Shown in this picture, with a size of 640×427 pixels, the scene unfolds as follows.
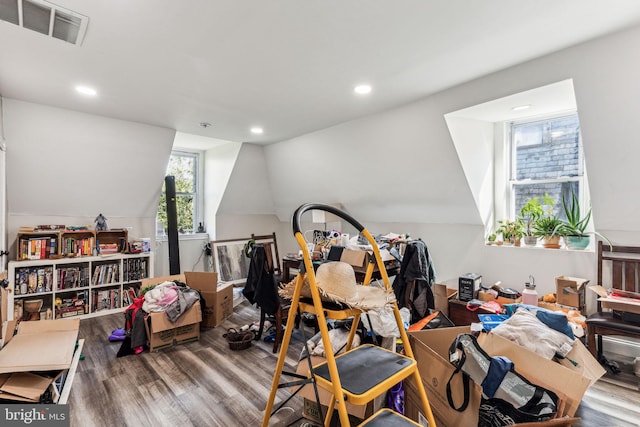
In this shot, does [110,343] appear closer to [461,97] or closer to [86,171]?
[86,171]

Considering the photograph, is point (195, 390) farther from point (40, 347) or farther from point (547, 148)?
point (547, 148)

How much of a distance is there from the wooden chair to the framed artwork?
176 inches

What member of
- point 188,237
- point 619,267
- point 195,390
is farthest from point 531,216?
point 188,237

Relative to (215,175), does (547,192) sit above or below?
below

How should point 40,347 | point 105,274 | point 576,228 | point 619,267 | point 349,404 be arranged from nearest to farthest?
point 349,404
point 40,347
point 619,267
point 576,228
point 105,274

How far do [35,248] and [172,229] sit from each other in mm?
1554

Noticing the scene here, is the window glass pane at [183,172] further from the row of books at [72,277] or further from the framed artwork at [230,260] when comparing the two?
the row of books at [72,277]

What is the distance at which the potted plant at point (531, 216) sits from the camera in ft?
10.8

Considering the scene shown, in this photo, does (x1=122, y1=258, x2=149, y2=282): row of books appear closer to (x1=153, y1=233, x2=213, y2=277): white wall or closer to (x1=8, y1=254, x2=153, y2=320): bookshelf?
(x1=8, y1=254, x2=153, y2=320): bookshelf

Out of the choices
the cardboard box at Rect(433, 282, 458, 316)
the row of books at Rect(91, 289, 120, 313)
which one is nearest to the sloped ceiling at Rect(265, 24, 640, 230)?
the cardboard box at Rect(433, 282, 458, 316)

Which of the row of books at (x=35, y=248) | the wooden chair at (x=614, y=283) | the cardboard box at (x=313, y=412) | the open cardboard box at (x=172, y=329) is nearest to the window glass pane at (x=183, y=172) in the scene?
the row of books at (x=35, y=248)

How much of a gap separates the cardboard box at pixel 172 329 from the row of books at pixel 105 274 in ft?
5.43

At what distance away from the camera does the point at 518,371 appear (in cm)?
160

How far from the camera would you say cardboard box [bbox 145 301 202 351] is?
2957 millimetres
